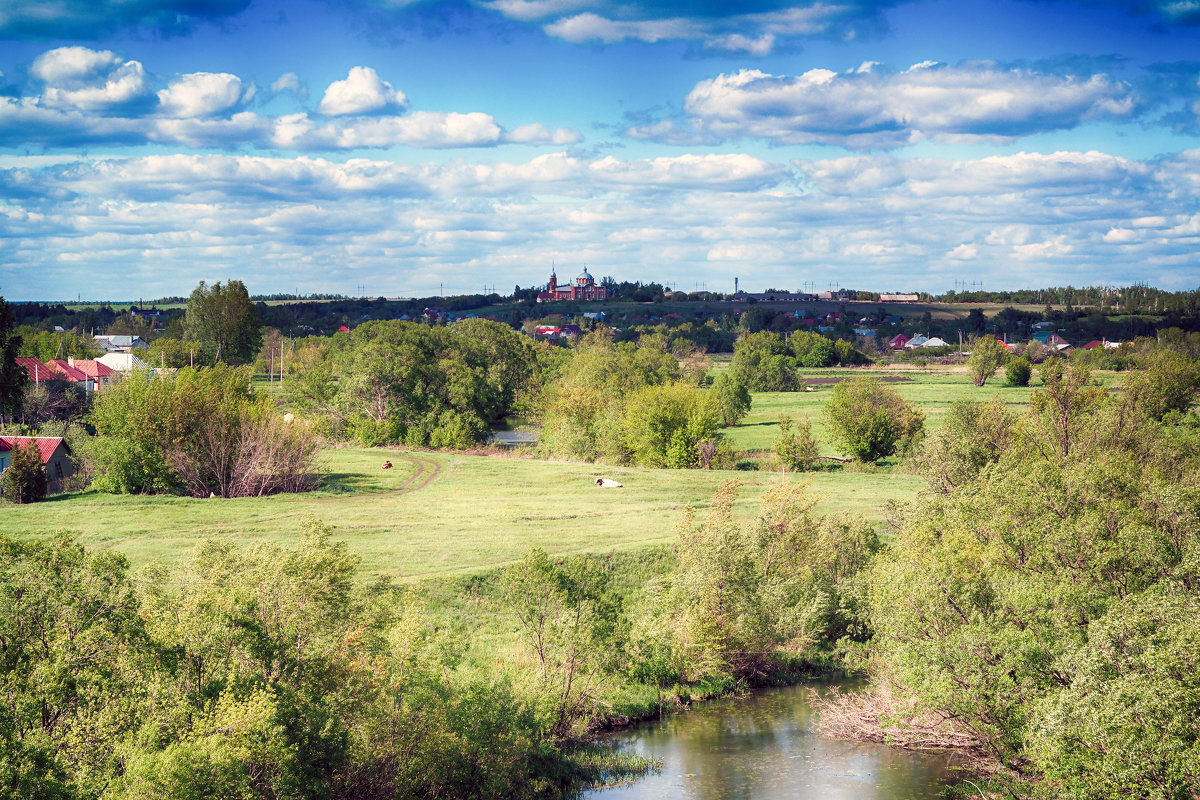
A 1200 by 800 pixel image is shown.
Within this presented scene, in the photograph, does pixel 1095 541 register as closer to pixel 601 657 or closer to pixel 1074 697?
pixel 1074 697

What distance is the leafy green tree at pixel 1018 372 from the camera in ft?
380

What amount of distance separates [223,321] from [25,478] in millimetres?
65533

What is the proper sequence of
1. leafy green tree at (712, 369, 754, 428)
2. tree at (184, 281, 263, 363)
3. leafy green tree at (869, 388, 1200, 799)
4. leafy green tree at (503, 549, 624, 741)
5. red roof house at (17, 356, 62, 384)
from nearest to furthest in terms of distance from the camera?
1. leafy green tree at (869, 388, 1200, 799)
2. leafy green tree at (503, 549, 624, 741)
3. red roof house at (17, 356, 62, 384)
4. leafy green tree at (712, 369, 754, 428)
5. tree at (184, 281, 263, 363)

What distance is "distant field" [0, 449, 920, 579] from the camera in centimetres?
4309

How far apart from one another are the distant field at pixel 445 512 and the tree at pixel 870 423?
5586 millimetres

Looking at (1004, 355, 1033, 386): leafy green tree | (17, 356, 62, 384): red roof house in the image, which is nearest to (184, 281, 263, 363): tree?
(17, 356, 62, 384): red roof house

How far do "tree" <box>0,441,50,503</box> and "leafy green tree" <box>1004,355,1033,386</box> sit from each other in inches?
4035

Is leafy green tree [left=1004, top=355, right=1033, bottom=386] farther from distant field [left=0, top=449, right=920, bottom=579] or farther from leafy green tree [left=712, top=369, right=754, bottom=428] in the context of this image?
distant field [left=0, top=449, right=920, bottom=579]

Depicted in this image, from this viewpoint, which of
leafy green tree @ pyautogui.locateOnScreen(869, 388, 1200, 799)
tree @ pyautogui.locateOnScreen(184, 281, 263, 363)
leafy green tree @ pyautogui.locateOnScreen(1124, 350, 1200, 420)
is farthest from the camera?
tree @ pyautogui.locateOnScreen(184, 281, 263, 363)

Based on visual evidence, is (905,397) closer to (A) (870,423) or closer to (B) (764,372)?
(B) (764,372)

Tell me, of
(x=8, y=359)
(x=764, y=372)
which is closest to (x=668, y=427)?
(x=8, y=359)

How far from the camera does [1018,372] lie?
380ft

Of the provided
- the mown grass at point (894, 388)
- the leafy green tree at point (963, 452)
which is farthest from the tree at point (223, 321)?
the leafy green tree at point (963, 452)

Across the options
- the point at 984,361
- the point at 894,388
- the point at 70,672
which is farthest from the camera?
the point at 984,361
